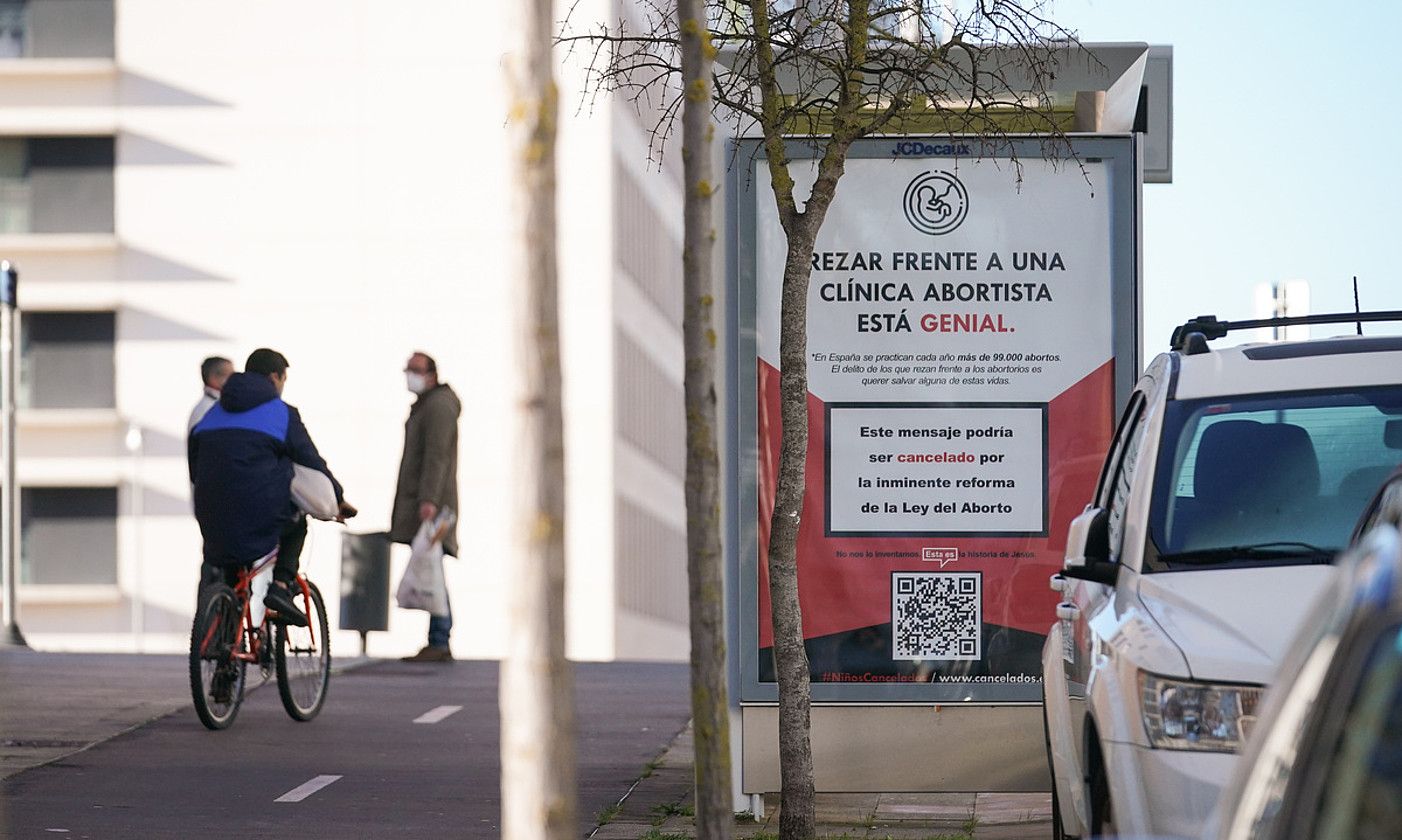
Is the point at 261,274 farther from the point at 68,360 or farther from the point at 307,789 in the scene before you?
the point at 307,789

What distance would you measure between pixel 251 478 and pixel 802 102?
4.16 metres

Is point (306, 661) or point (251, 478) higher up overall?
point (251, 478)

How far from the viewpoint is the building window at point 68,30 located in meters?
45.5

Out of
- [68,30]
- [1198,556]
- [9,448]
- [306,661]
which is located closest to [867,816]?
[1198,556]

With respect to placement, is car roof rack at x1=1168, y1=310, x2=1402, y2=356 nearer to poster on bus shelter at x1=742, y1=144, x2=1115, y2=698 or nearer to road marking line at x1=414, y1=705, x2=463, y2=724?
poster on bus shelter at x1=742, y1=144, x2=1115, y2=698

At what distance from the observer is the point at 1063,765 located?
6.76 metres

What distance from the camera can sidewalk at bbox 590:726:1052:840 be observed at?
333 inches

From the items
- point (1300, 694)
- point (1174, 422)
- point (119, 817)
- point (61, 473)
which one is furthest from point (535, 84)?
point (61, 473)

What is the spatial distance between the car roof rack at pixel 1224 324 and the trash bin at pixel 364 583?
37.7ft

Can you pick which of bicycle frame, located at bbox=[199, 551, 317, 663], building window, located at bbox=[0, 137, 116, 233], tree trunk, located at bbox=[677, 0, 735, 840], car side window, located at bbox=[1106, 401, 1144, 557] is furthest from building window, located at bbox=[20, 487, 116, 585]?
tree trunk, located at bbox=[677, 0, 735, 840]

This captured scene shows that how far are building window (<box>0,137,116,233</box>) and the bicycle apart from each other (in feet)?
113

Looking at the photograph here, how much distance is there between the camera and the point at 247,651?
11.3 metres

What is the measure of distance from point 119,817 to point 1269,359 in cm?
468

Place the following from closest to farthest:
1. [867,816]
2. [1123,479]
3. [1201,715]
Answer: [1201,715], [1123,479], [867,816]
